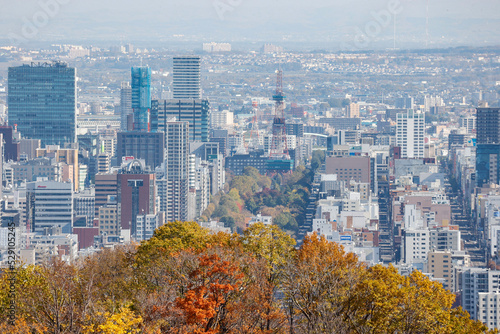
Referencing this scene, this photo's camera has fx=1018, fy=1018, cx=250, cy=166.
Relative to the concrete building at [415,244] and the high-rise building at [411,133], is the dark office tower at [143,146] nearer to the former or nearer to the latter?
the high-rise building at [411,133]

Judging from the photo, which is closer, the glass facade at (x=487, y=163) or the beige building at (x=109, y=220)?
the beige building at (x=109, y=220)

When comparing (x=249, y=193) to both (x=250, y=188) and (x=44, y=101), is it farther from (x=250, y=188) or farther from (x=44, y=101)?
(x=44, y=101)

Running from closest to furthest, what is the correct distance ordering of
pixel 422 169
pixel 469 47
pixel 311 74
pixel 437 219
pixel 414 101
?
pixel 437 219 → pixel 422 169 → pixel 469 47 → pixel 414 101 → pixel 311 74

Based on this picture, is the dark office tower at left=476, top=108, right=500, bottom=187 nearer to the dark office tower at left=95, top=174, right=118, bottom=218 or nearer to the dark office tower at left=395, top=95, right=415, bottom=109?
the dark office tower at left=95, top=174, right=118, bottom=218

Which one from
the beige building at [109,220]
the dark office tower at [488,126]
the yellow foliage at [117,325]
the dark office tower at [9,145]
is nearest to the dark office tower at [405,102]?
the dark office tower at [488,126]

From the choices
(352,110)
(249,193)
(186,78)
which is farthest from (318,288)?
(352,110)

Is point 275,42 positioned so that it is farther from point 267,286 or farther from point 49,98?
point 267,286

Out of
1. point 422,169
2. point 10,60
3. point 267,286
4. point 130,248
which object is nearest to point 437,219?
point 422,169

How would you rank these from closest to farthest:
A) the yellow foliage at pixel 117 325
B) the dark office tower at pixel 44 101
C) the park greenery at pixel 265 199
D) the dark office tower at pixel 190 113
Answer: the yellow foliage at pixel 117 325 < the park greenery at pixel 265 199 < the dark office tower at pixel 190 113 < the dark office tower at pixel 44 101
